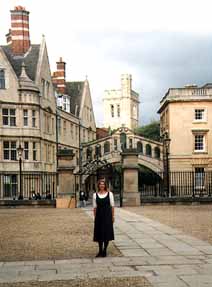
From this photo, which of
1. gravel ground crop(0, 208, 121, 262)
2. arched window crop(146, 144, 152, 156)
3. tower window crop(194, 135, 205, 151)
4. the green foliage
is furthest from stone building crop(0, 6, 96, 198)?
the green foliage

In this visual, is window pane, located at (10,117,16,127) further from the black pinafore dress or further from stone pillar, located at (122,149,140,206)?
the black pinafore dress

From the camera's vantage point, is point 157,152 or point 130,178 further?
point 157,152

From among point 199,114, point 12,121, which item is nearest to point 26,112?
point 12,121

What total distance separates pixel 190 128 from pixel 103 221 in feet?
145

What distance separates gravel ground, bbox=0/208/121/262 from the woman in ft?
Answer: 1.11

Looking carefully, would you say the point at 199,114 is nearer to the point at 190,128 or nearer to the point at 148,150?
the point at 190,128

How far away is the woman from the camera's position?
10.2m

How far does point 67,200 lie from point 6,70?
20.7 meters

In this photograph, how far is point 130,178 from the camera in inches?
1053

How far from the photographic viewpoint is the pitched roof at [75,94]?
6356 cm

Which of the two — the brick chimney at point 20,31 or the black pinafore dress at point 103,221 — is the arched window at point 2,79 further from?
the black pinafore dress at point 103,221

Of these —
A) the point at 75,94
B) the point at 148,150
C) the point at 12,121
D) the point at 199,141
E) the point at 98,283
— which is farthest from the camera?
the point at 75,94

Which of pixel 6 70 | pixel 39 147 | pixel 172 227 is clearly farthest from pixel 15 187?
pixel 172 227

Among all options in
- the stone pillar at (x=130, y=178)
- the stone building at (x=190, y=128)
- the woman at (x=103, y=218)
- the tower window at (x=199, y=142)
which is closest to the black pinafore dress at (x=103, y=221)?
the woman at (x=103, y=218)
